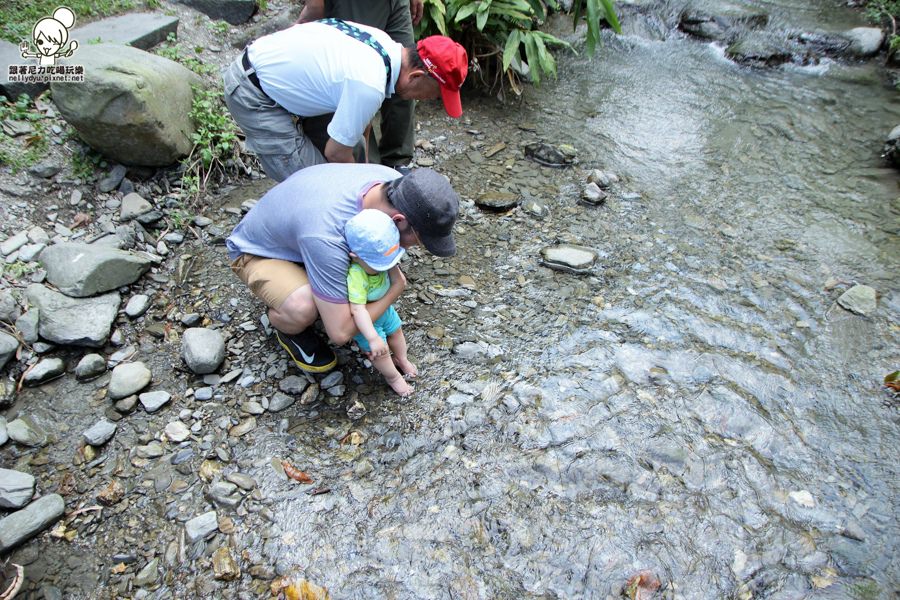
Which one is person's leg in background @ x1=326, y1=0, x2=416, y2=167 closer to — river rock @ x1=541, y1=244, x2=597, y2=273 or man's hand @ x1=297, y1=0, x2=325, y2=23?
man's hand @ x1=297, y1=0, x2=325, y2=23

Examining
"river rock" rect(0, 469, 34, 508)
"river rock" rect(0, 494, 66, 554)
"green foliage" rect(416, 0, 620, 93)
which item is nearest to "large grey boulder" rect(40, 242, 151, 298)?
"river rock" rect(0, 469, 34, 508)

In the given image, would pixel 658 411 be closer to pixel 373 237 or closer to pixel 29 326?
pixel 373 237

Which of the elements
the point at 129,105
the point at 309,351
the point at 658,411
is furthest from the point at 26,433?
the point at 658,411

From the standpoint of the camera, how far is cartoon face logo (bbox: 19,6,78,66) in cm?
366

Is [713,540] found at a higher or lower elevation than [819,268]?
lower

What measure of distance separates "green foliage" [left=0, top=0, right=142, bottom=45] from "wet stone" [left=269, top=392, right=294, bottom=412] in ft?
11.4

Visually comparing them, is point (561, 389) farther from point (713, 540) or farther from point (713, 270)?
point (713, 270)

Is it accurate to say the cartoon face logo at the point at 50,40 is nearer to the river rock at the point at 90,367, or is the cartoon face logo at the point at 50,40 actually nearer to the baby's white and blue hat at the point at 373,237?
the river rock at the point at 90,367

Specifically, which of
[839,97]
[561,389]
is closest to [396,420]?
[561,389]

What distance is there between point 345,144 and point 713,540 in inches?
94.2

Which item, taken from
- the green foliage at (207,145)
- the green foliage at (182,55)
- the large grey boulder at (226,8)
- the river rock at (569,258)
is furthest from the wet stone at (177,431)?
the large grey boulder at (226,8)

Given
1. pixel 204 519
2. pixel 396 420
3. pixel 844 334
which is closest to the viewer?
pixel 204 519

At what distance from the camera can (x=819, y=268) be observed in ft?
11.3

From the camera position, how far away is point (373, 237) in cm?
212
